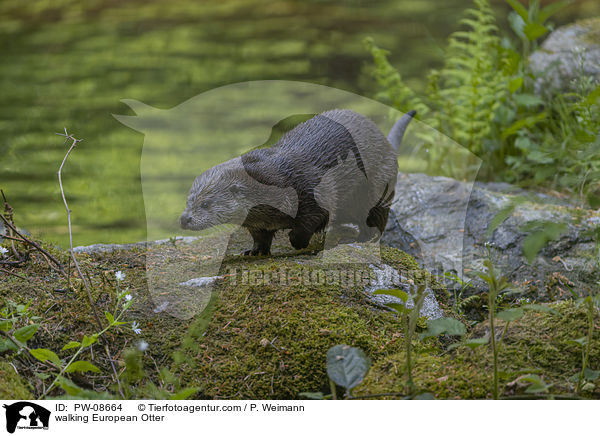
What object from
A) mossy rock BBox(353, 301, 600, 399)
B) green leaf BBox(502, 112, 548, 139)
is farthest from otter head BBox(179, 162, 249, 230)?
green leaf BBox(502, 112, 548, 139)

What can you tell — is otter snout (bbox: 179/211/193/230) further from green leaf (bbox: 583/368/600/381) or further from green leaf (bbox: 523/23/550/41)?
green leaf (bbox: 523/23/550/41)

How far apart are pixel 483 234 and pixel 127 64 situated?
2.89m

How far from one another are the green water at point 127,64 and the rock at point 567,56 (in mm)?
541

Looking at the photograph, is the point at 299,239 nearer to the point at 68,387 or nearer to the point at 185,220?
the point at 185,220

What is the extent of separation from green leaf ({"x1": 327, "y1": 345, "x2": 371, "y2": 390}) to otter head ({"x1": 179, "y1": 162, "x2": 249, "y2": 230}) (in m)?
1.06

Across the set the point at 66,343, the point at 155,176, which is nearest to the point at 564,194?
Answer: the point at 155,176

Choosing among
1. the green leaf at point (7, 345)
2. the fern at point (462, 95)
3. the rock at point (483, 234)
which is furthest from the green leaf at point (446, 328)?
the fern at point (462, 95)

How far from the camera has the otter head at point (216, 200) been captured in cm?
241

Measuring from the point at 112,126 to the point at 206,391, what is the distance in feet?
7.24

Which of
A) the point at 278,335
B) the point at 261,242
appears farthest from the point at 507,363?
the point at 261,242

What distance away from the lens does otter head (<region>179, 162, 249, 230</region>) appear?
2412 mm

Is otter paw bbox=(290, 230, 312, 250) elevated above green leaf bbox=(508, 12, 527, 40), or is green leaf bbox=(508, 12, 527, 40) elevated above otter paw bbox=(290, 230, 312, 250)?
green leaf bbox=(508, 12, 527, 40)

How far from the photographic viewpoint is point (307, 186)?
2.63 metres
